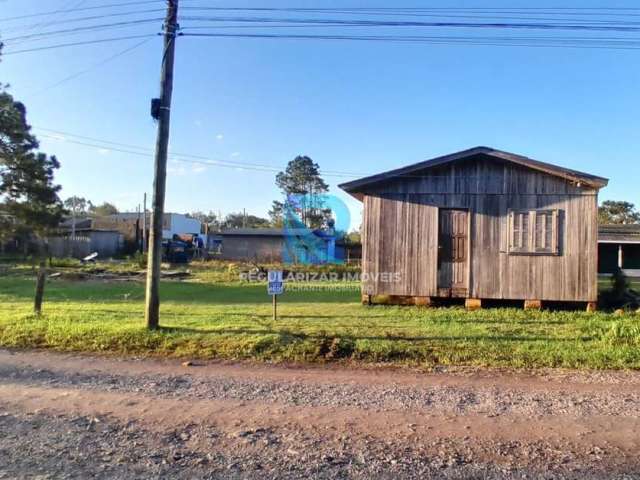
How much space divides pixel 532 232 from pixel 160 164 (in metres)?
8.85

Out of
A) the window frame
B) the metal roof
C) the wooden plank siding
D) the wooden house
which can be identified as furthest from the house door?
the metal roof

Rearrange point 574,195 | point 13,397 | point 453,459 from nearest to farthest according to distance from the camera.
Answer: point 453,459
point 13,397
point 574,195

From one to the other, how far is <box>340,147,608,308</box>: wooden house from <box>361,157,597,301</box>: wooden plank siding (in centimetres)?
2

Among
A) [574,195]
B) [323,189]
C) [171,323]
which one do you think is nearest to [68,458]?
[171,323]

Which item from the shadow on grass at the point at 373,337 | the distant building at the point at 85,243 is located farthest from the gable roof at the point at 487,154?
the distant building at the point at 85,243

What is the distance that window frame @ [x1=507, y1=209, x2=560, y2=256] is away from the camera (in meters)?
11.2

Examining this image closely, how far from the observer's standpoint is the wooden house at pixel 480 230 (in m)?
11.1

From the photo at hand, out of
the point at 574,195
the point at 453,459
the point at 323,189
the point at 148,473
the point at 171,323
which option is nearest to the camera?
the point at 148,473

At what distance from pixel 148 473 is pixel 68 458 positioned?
0.74m

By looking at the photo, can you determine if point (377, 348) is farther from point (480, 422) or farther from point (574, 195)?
point (574, 195)

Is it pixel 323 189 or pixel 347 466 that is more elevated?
pixel 323 189

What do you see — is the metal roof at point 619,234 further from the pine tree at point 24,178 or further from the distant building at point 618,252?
the pine tree at point 24,178

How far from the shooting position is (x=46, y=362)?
6406 mm

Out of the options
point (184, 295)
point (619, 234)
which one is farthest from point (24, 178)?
point (619, 234)
